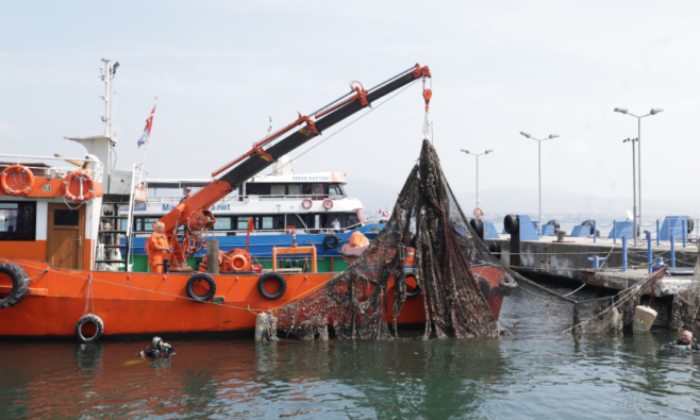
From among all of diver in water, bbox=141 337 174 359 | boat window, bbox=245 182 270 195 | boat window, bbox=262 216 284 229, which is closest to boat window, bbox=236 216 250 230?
boat window, bbox=262 216 284 229

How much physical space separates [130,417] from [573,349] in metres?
8.71

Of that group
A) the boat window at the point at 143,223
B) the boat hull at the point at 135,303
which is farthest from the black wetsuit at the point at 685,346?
the boat window at the point at 143,223

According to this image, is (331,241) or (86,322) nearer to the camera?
(86,322)

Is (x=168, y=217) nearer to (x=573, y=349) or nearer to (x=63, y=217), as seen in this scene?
(x=63, y=217)

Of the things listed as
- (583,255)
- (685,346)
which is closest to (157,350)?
(685,346)

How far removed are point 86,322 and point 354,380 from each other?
20.8 ft

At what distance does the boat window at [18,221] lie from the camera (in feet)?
38.9

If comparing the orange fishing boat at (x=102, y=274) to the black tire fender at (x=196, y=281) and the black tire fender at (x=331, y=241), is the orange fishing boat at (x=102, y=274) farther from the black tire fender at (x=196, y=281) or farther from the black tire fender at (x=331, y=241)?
the black tire fender at (x=331, y=241)

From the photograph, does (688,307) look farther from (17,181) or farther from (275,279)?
(17,181)

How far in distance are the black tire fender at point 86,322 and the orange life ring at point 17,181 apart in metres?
3.18

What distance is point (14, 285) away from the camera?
35.2ft

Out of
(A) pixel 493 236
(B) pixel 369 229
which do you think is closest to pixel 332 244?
(B) pixel 369 229

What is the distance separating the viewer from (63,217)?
480 inches

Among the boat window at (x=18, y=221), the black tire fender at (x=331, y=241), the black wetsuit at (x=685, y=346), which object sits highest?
the boat window at (x=18, y=221)
